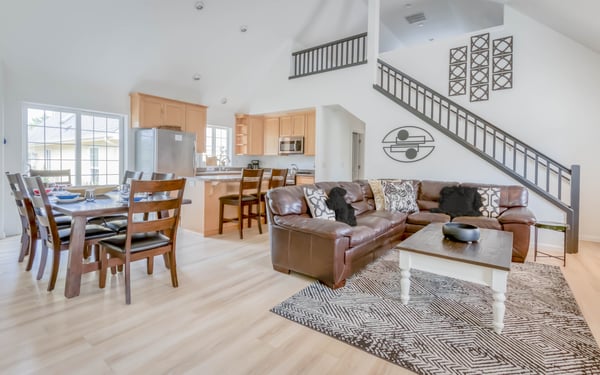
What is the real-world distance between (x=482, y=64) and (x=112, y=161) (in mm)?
6648

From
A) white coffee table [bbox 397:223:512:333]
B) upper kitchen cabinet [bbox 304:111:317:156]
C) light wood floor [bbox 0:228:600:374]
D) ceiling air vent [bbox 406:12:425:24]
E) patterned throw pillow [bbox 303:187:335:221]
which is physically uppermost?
ceiling air vent [bbox 406:12:425:24]

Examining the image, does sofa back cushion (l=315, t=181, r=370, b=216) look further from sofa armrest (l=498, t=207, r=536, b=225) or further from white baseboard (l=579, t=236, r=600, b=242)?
white baseboard (l=579, t=236, r=600, b=242)

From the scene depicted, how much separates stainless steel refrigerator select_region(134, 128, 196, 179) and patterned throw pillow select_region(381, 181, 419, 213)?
3838 millimetres

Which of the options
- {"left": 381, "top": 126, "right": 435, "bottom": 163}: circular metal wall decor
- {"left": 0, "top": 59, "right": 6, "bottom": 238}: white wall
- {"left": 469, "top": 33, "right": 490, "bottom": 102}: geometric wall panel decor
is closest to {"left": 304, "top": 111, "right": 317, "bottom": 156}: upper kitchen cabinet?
{"left": 381, "top": 126, "right": 435, "bottom": 163}: circular metal wall decor

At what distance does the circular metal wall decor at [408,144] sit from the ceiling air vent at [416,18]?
10.4 feet

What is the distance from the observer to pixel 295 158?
8.04 m

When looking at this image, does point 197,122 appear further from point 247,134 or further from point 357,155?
point 357,155

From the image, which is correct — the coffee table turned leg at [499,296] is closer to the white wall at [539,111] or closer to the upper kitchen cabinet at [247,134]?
the white wall at [539,111]

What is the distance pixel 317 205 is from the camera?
3.52m

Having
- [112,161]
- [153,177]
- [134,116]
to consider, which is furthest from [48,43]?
[153,177]

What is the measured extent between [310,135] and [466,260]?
5.56 meters

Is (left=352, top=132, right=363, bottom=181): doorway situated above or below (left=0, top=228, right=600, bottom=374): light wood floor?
above

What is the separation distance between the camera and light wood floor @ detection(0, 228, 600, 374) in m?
1.77

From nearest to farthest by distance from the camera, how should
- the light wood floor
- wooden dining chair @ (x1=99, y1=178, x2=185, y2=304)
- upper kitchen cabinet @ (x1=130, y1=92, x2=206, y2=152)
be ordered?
the light wood floor < wooden dining chair @ (x1=99, y1=178, x2=185, y2=304) < upper kitchen cabinet @ (x1=130, y1=92, x2=206, y2=152)
